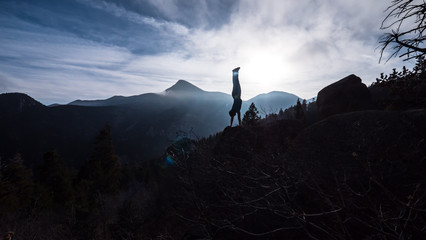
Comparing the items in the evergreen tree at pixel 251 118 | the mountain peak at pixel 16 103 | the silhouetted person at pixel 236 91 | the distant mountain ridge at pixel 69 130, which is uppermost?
the mountain peak at pixel 16 103

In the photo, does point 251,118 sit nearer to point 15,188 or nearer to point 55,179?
point 15,188

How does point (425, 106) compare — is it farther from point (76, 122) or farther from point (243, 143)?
point (76, 122)

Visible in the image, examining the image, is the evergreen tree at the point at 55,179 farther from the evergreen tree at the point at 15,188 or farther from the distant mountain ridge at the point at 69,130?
the distant mountain ridge at the point at 69,130

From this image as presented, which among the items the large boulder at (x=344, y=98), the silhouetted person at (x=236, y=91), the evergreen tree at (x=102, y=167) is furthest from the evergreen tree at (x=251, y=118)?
the evergreen tree at (x=102, y=167)

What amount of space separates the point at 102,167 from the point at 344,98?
2797 centimetres

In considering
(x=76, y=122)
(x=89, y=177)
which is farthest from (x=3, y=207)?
(x=76, y=122)

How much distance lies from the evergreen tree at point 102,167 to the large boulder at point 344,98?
2529 cm

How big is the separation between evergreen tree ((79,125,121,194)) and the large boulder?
83.0ft

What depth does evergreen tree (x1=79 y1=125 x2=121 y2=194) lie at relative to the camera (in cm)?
2449

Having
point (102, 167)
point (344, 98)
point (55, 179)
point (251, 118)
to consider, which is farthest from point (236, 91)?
point (102, 167)

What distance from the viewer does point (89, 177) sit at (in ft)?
79.1

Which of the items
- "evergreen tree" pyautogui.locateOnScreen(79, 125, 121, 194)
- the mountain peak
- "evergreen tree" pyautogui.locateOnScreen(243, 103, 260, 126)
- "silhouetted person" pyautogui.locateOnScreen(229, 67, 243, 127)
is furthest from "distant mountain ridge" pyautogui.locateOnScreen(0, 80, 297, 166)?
"silhouetted person" pyautogui.locateOnScreen(229, 67, 243, 127)

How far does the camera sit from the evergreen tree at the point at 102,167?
24.5 meters

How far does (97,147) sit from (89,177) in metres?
3.76
